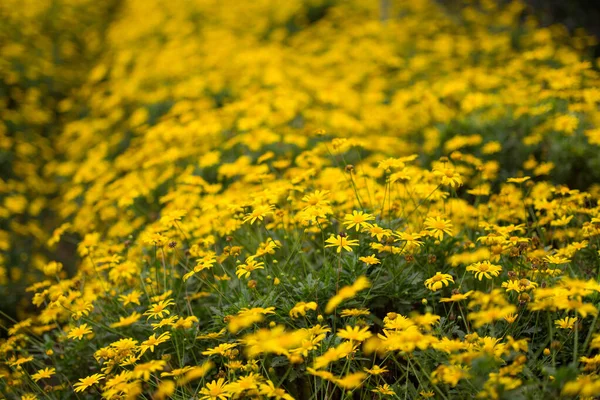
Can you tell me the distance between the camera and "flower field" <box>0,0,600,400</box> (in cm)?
213

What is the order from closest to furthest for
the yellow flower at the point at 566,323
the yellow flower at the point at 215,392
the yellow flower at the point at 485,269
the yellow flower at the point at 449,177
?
1. the yellow flower at the point at 215,392
2. the yellow flower at the point at 566,323
3. the yellow flower at the point at 485,269
4. the yellow flower at the point at 449,177

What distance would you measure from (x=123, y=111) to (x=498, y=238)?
5539 mm

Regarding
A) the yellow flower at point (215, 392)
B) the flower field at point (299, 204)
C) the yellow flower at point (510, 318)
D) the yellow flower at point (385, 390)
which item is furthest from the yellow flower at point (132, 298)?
the yellow flower at point (510, 318)

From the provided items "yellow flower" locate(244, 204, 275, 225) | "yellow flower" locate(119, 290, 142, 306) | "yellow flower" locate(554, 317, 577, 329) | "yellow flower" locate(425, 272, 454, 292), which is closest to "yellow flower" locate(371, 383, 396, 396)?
"yellow flower" locate(425, 272, 454, 292)

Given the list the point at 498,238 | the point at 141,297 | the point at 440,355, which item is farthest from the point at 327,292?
the point at 141,297

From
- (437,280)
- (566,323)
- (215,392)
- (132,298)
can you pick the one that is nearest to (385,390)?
(437,280)

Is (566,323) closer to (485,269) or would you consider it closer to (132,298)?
(485,269)

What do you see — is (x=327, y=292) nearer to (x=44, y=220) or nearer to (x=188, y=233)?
(x=188, y=233)

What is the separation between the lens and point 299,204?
9.78 ft

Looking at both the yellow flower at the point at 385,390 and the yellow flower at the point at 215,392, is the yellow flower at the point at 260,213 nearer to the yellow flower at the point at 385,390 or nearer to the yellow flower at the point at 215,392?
the yellow flower at the point at 215,392

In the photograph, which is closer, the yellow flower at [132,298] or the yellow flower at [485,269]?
the yellow flower at [485,269]

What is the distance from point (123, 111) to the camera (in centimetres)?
681

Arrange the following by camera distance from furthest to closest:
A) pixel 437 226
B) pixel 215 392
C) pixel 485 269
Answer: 1. pixel 437 226
2. pixel 485 269
3. pixel 215 392

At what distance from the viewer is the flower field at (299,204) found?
83.7 inches
